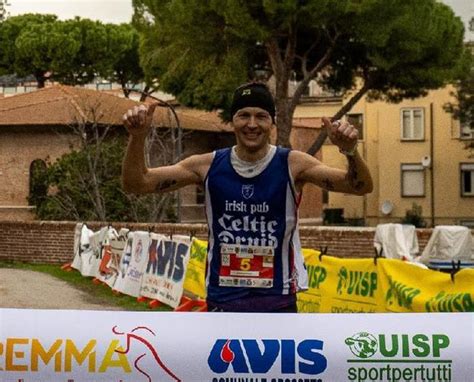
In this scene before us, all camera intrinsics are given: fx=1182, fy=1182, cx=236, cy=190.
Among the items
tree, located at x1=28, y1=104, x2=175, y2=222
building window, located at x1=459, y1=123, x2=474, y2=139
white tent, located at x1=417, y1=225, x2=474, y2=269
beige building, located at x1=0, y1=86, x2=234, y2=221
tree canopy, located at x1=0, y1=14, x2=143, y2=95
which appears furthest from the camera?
tree canopy, located at x1=0, y1=14, x2=143, y2=95

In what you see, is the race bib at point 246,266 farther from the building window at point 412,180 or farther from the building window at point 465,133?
the building window at point 412,180

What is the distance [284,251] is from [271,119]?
594 mm

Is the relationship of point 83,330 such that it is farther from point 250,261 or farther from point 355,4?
point 355,4

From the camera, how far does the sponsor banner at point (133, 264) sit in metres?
21.8

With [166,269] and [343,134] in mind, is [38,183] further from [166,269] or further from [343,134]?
[343,134]

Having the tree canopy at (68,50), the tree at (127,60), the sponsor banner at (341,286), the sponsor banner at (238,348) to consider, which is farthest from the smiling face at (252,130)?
the tree at (127,60)

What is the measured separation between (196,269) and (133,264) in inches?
178

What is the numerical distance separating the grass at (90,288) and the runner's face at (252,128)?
1413cm

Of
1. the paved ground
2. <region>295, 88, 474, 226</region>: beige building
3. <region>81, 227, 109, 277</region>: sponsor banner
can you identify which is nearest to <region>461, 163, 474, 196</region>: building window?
<region>295, 88, 474, 226</region>: beige building

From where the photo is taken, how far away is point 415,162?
64.4 metres

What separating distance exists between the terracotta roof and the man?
134 ft

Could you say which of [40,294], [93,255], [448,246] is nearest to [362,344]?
[448,246]

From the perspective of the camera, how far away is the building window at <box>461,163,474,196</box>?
63406 millimetres

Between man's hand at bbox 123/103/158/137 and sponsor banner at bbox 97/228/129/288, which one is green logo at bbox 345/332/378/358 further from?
sponsor banner at bbox 97/228/129/288
